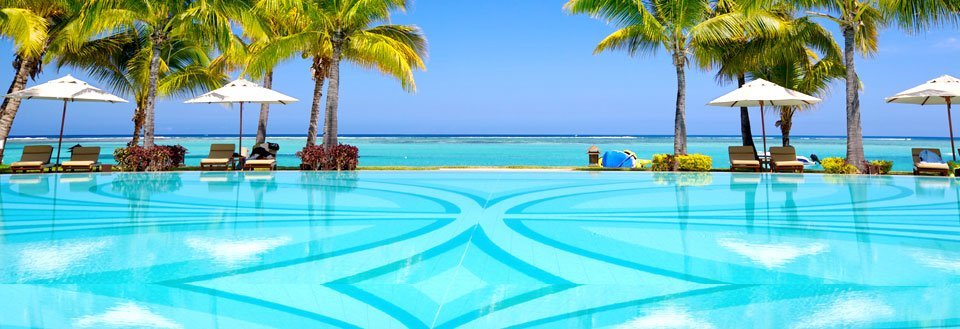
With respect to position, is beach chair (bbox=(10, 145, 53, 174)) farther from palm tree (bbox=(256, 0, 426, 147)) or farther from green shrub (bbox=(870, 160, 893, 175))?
green shrub (bbox=(870, 160, 893, 175))

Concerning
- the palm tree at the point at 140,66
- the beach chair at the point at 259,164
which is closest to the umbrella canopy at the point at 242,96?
the beach chair at the point at 259,164

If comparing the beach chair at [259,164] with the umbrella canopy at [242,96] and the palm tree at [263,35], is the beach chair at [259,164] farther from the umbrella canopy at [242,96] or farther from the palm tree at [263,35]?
the palm tree at [263,35]

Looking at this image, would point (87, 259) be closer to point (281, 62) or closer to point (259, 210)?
point (259, 210)

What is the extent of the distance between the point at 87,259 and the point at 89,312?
1.61 metres

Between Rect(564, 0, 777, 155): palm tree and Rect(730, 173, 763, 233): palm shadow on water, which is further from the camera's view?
Rect(564, 0, 777, 155): palm tree

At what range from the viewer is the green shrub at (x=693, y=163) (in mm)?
14562

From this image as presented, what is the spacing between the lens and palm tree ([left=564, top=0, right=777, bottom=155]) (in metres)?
14.5

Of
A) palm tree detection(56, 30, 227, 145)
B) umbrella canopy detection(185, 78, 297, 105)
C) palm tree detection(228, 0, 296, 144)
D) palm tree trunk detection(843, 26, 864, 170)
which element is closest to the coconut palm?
palm tree trunk detection(843, 26, 864, 170)

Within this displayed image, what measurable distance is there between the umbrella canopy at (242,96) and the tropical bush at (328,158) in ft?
6.09

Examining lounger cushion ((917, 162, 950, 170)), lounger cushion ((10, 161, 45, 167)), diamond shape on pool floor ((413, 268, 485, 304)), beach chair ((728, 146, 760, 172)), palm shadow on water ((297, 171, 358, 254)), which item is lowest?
diamond shape on pool floor ((413, 268, 485, 304))

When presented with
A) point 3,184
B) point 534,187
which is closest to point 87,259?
point 534,187

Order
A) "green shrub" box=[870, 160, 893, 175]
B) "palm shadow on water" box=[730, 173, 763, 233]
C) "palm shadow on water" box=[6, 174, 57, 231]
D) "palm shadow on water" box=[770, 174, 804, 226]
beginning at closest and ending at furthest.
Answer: "palm shadow on water" box=[730, 173, 763, 233]
"palm shadow on water" box=[770, 174, 804, 226]
"palm shadow on water" box=[6, 174, 57, 231]
"green shrub" box=[870, 160, 893, 175]

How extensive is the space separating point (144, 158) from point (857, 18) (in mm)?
17193

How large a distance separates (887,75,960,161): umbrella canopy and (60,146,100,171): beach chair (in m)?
19.4
